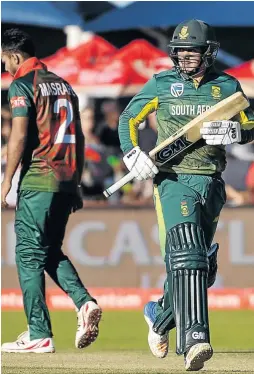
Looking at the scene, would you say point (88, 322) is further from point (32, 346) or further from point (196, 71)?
point (196, 71)

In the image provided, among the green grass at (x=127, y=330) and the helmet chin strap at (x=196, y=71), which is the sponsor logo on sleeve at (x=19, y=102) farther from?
the green grass at (x=127, y=330)

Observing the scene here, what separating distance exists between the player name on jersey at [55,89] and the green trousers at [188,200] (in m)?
1.54

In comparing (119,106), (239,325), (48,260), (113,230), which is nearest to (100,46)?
(119,106)

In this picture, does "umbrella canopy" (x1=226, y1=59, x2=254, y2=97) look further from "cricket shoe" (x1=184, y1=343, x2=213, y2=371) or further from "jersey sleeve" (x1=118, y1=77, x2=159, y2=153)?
"cricket shoe" (x1=184, y1=343, x2=213, y2=371)

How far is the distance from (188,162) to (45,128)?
162cm

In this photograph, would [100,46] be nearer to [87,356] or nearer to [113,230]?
[113,230]

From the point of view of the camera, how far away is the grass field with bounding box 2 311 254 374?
8.50m

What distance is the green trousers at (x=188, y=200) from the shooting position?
8.20 meters

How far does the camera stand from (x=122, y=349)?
10.6m

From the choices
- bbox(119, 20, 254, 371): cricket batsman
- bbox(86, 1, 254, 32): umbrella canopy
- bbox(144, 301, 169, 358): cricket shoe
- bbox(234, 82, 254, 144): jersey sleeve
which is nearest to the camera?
bbox(119, 20, 254, 371): cricket batsman

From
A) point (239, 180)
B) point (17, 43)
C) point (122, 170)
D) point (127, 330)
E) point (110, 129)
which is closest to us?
point (17, 43)

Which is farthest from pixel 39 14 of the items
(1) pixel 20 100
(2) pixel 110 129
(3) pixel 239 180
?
(1) pixel 20 100

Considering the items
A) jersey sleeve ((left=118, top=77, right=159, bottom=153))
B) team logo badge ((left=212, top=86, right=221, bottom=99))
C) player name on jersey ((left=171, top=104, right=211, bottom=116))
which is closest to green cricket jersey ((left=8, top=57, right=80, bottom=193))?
jersey sleeve ((left=118, top=77, right=159, bottom=153))

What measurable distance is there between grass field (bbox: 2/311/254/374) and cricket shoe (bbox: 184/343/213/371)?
1.65ft
